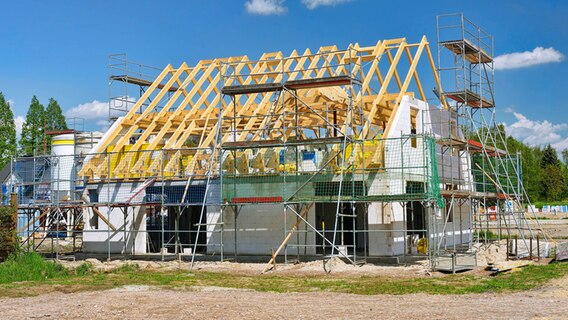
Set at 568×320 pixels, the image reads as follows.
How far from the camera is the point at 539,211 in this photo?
233 ft

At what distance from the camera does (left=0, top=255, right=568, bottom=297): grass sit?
16.8 m

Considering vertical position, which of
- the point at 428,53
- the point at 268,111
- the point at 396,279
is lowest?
the point at 396,279

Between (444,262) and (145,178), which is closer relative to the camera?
(444,262)

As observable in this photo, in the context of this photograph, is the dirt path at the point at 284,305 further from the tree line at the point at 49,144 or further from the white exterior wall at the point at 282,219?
the tree line at the point at 49,144

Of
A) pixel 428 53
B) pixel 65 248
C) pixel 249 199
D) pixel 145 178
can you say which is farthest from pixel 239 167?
pixel 65 248

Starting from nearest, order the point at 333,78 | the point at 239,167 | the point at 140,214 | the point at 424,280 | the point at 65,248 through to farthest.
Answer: the point at 424,280, the point at 333,78, the point at 239,167, the point at 140,214, the point at 65,248

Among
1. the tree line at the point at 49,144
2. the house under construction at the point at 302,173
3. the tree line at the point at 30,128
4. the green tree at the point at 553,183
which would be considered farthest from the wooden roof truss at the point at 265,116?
the green tree at the point at 553,183

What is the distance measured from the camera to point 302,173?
2388 cm

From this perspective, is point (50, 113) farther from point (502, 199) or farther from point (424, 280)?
point (424, 280)

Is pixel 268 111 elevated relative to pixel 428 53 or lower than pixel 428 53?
lower

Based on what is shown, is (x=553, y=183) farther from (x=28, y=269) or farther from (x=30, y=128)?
(x=28, y=269)

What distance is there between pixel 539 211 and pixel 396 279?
56.9 metres

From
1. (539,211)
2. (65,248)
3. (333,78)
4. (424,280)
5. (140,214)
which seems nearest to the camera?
(424,280)

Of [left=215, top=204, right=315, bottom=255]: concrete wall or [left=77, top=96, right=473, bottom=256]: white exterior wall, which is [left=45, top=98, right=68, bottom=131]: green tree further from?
[left=215, top=204, right=315, bottom=255]: concrete wall
